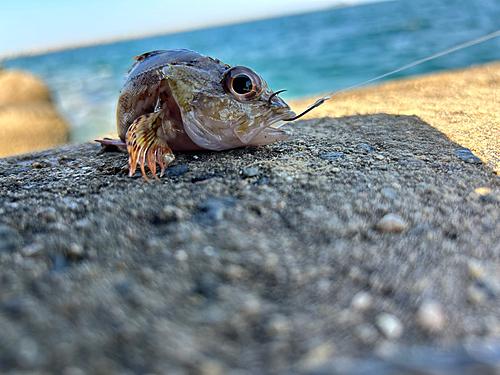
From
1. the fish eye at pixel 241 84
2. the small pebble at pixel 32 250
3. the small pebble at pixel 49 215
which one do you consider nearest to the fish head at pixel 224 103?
the fish eye at pixel 241 84

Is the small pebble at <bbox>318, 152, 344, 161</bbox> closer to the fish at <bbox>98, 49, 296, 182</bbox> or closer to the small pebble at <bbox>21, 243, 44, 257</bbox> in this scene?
the fish at <bbox>98, 49, 296, 182</bbox>

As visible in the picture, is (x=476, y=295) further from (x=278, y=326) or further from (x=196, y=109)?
(x=196, y=109)

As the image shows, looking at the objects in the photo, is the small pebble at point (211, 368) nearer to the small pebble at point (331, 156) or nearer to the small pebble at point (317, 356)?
the small pebble at point (317, 356)

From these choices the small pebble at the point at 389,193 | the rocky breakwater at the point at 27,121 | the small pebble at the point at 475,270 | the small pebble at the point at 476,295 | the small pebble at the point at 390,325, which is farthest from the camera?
the rocky breakwater at the point at 27,121

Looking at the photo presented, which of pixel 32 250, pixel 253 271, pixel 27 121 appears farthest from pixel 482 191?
pixel 27 121

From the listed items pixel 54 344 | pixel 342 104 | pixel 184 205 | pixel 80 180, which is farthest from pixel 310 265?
pixel 342 104

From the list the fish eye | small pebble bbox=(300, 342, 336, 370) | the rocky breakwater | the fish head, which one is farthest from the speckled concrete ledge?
the rocky breakwater

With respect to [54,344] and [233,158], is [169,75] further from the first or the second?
[54,344]
